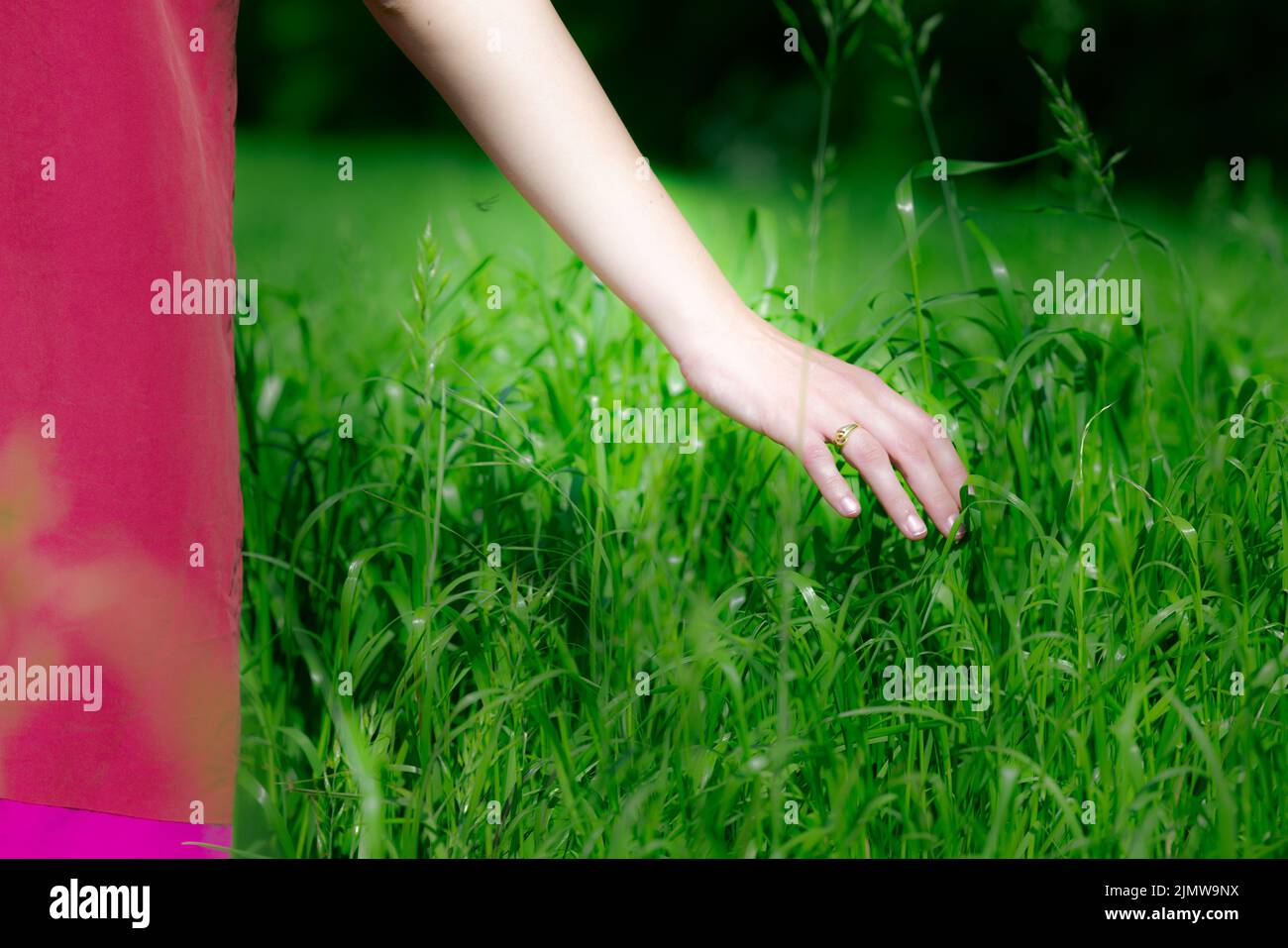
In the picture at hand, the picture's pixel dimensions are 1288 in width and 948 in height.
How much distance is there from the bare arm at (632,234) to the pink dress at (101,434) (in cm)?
24

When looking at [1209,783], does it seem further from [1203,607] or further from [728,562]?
[728,562]

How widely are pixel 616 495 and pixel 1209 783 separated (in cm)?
74

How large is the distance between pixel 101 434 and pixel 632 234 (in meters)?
0.46

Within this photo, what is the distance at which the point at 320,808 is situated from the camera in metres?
1.10

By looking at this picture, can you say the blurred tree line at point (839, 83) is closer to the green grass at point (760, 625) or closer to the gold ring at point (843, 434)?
the green grass at point (760, 625)

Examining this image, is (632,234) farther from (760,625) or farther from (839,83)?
(839,83)

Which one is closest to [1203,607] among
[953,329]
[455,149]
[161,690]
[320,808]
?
[320,808]

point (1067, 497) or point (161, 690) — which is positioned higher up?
point (1067, 497)

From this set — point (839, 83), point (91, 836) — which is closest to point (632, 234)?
point (91, 836)

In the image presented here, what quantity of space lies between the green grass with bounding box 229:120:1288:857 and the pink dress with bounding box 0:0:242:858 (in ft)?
0.47

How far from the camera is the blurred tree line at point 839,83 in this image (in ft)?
17.4

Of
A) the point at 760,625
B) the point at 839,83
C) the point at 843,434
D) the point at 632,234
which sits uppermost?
the point at 839,83

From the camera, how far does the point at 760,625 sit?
122 centimetres

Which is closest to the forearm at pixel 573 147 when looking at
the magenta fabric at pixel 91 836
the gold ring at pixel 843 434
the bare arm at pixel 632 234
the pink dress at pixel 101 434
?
the bare arm at pixel 632 234
